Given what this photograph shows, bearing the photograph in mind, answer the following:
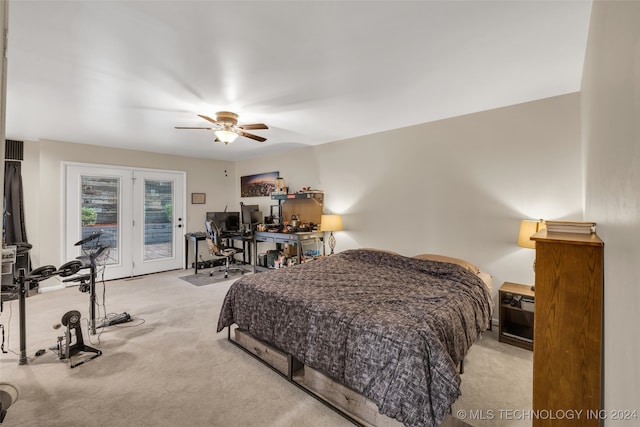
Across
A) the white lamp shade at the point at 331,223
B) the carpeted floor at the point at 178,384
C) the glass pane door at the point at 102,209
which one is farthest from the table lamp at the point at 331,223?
the glass pane door at the point at 102,209

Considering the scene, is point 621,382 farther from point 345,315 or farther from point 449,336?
point 345,315

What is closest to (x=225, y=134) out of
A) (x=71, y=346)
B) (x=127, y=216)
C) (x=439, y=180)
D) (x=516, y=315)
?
(x=71, y=346)

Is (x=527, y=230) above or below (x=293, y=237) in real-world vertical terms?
above

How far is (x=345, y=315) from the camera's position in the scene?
1988 mm

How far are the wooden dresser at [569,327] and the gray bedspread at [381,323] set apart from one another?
43 cm

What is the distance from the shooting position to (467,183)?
132 inches

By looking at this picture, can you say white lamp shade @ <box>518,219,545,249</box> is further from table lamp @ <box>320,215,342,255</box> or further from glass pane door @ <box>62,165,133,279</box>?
glass pane door @ <box>62,165,133,279</box>

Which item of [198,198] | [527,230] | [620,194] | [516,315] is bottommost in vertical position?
[516,315]

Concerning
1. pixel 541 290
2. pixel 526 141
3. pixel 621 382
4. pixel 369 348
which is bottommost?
pixel 369 348

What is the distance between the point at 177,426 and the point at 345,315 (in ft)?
4.24

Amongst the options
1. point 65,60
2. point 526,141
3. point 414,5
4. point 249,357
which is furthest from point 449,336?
point 65,60

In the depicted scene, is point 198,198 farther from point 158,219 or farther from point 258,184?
point 258,184

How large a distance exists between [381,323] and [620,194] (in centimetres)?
132

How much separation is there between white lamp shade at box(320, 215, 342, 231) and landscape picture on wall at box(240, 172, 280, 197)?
68.2 inches
